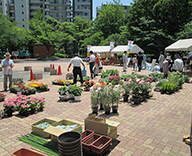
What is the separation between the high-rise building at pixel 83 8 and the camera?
3012 inches

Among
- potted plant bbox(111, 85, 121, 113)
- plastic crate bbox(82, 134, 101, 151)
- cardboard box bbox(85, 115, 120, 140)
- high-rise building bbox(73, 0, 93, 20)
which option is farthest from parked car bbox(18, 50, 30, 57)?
plastic crate bbox(82, 134, 101, 151)

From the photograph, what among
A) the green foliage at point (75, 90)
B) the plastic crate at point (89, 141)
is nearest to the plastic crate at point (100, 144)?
the plastic crate at point (89, 141)

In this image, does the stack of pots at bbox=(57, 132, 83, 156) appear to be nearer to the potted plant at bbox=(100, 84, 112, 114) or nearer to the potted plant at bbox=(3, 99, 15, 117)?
the potted plant at bbox=(100, 84, 112, 114)

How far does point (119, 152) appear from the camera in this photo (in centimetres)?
388

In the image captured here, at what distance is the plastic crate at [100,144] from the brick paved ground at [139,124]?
0.95ft

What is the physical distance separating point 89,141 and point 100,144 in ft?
0.86

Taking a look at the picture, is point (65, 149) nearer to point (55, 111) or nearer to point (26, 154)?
point (26, 154)

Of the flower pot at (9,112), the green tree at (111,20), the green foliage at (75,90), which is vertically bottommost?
the flower pot at (9,112)

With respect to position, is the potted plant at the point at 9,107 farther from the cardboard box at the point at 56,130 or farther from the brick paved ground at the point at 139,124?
the cardboard box at the point at 56,130

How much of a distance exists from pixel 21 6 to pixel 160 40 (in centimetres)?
5888

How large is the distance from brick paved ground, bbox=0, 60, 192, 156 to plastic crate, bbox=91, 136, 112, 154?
290 millimetres

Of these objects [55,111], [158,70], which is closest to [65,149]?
[55,111]

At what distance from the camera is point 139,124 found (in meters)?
5.33

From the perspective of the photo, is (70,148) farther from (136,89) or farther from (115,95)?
(136,89)
